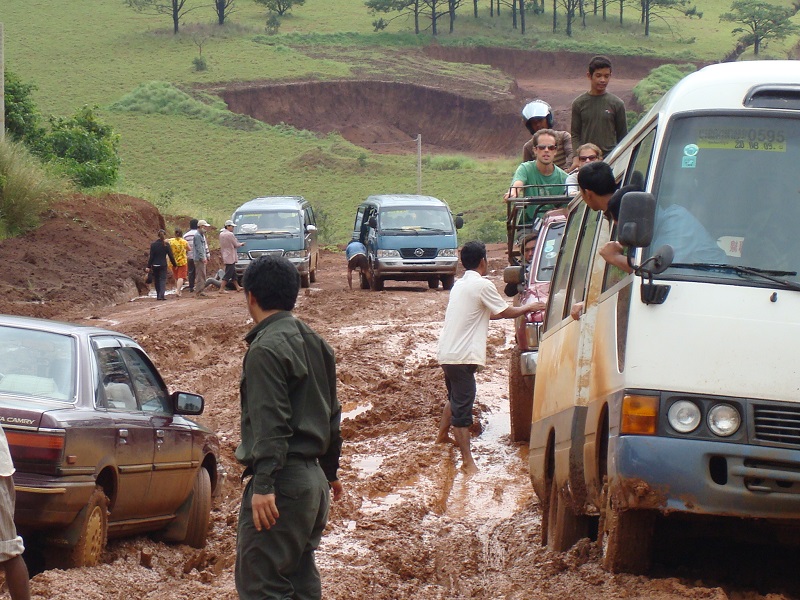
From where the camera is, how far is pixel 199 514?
8.09 meters

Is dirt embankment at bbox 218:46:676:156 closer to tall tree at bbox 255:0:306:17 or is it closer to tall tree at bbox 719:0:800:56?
tall tree at bbox 719:0:800:56

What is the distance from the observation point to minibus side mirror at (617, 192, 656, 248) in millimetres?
5117

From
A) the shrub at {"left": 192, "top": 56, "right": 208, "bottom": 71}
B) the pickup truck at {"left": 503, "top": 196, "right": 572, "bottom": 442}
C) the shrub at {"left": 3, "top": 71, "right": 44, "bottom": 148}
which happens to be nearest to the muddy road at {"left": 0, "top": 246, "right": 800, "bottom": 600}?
the pickup truck at {"left": 503, "top": 196, "right": 572, "bottom": 442}

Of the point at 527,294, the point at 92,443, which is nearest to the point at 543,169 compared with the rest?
the point at 527,294

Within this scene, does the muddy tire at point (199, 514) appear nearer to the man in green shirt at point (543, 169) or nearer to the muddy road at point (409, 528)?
the muddy road at point (409, 528)

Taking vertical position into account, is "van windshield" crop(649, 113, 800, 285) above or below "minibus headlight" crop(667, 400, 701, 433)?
above

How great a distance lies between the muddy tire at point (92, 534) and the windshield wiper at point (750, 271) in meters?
3.29

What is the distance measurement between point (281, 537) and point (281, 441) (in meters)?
0.40

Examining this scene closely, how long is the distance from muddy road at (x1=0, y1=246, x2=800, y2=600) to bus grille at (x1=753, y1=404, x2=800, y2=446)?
2.38 feet

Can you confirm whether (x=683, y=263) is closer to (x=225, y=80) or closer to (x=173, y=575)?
(x=173, y=575)

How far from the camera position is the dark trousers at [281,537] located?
182 inches

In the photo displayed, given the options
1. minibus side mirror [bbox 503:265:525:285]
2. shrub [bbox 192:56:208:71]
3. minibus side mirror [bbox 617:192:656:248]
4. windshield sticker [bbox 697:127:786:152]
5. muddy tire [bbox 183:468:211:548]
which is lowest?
shrub [bbox 192:56:208:71]

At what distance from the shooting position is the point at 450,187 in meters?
68.0

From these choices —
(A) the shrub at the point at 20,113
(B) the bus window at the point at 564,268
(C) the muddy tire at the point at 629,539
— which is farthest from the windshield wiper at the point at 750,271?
(A) the shrub at the point at 20,113
